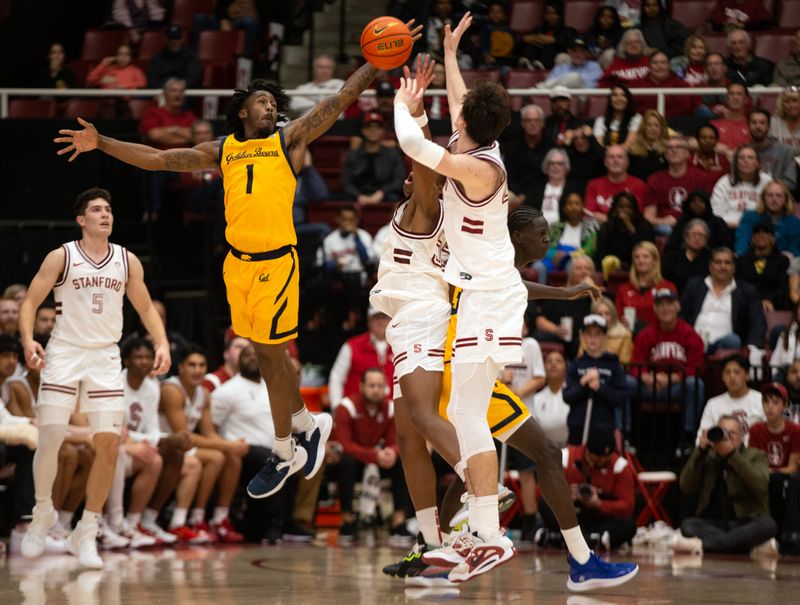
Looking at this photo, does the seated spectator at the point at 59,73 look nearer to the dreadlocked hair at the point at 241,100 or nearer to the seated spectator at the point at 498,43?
the seated spectator at the point at 498,43

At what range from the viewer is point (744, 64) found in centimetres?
1445

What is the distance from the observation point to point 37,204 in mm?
14242

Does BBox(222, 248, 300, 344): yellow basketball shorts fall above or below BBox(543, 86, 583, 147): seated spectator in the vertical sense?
below

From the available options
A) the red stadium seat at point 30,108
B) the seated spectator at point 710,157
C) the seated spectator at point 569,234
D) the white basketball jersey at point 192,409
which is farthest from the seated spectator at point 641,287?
the red stadium seat at point 30,108

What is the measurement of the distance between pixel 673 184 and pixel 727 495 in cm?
369

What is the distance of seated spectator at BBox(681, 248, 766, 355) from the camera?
11.8 meters

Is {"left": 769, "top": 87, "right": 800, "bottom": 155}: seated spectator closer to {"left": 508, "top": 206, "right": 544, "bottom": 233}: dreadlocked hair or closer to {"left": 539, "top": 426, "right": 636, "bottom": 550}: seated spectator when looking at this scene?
{"left": 539, "top": 426, "right": 636, "bottom": 550}: seated spectator

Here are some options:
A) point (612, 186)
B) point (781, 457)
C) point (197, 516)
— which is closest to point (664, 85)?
point (612, 186)

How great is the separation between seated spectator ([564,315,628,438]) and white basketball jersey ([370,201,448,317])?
3457mm

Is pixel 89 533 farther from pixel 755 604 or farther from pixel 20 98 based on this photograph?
pixel 20 98

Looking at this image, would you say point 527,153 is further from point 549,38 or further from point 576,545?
point 576,545

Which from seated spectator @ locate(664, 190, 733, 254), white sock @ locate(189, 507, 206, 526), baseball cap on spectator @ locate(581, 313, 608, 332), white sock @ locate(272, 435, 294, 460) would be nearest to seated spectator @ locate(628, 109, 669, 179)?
seated spectator @ locate(664, 190, 733, 254)

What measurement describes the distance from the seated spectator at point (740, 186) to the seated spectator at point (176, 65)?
6376mm

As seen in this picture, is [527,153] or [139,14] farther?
[139,14]
